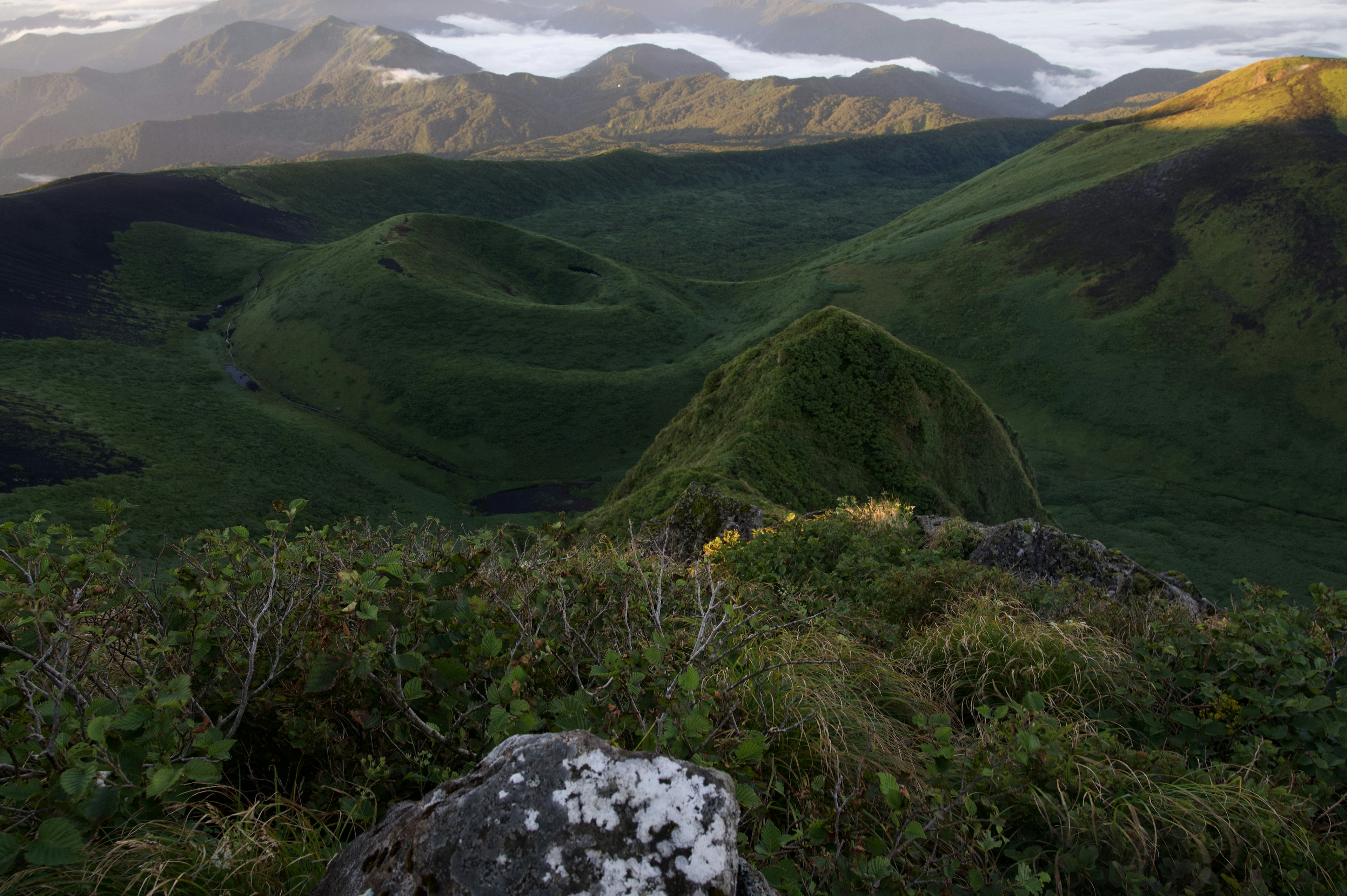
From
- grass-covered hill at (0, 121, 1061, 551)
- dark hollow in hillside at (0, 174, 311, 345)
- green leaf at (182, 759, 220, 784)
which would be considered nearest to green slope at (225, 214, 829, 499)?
grass-covered hill at (0, 121, 1061, 551)

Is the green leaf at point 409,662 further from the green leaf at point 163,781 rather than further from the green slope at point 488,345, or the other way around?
the green slope at point 488,345

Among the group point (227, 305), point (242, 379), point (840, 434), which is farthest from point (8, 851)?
point (227, 305)

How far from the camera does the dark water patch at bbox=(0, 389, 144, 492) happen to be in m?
36.8

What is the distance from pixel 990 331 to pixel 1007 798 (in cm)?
6681

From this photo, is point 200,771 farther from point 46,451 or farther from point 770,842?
point 46,451

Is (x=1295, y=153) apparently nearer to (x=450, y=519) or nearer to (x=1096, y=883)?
(x=450, y=519)

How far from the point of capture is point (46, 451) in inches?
1535

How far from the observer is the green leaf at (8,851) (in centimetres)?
206

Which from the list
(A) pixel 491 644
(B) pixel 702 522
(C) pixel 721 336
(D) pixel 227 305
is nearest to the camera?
(A) pixel 491 644

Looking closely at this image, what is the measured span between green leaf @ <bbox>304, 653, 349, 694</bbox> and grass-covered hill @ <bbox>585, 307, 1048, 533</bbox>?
1317 centimetres

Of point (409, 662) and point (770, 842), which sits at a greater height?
point (409, 662)

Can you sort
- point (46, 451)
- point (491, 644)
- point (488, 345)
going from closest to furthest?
point (491, 644) → point (46, 451) → point (488, 345)

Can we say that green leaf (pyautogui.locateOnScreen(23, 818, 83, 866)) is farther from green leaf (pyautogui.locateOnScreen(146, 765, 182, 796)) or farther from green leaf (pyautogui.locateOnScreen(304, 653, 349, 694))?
green leaf (pyautogui.locateOnScreen(304, 653, 349, 694))

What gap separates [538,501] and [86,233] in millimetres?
70883
